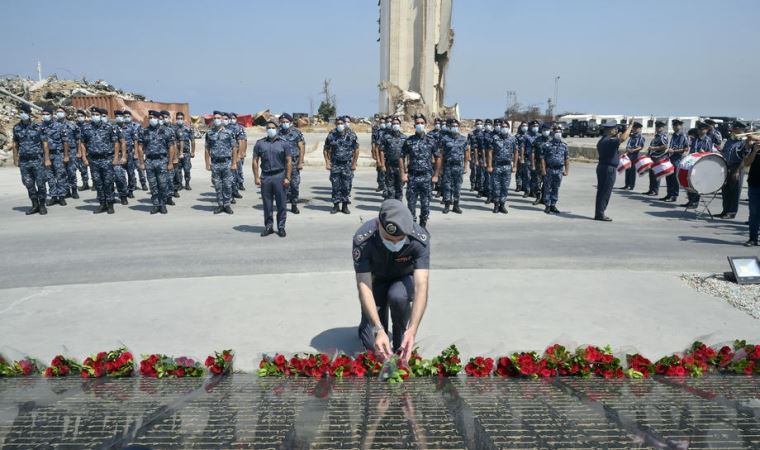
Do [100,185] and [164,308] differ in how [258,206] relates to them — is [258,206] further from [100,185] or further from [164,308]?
[164,308]

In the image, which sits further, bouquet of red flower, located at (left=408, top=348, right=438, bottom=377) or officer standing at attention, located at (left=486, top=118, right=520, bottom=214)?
officer standing at attention, located at (left=486, top=118, right=520, bottom=214)

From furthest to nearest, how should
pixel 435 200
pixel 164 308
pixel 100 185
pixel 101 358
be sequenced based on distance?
1. pixel 435 200
2. pixel 100 185
3. pixel 164 308
4. pixel 101 358

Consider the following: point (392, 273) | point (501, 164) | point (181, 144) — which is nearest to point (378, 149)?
point (501, 164)

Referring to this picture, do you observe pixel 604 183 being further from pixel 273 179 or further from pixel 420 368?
pixel 420 368

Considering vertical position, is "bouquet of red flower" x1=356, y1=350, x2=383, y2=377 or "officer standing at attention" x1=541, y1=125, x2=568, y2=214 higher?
"officer standing at attention" x1=541, y1=125, x2=568, y2=214

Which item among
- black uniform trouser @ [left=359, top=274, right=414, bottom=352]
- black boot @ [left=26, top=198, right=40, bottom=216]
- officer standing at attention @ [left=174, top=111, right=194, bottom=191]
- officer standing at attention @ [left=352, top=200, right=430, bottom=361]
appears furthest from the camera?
officer standing at attention @ [left=174, top=111, right=194, bottom=191]

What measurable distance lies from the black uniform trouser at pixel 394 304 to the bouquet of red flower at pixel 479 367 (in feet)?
2.13

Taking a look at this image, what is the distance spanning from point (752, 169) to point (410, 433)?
324 inches

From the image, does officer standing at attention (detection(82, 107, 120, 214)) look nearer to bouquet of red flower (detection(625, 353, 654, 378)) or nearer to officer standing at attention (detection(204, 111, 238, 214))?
Result: officer standing at attention (detection(204, 111, 238, 214))

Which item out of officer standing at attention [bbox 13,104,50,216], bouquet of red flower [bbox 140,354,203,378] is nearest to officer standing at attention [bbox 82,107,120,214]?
officer standing at attention [bbox 13,104,50,216]

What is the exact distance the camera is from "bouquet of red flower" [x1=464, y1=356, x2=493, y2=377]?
3.83 metres

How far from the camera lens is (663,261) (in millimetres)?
7801

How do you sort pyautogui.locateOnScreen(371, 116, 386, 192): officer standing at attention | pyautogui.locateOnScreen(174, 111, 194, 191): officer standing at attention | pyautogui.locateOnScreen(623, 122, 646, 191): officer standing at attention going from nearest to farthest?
pyautogui.locateOnScreen(371, 116, 386, 192): officer standing at attention < pyautogui.locateOnScreen(174, 111, 194, 191): officer standing at attention < pyautogui.locateOnScreen(623, 122, 646, 191): officer standing at attention

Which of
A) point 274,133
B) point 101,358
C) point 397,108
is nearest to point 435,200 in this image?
point 274,133
